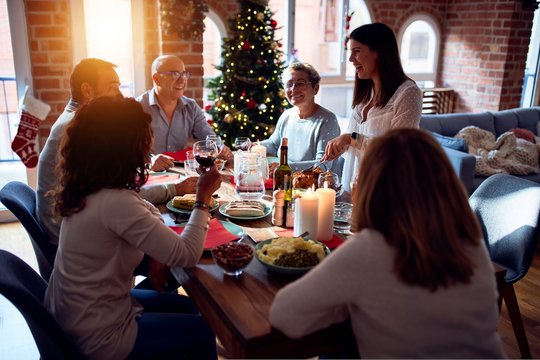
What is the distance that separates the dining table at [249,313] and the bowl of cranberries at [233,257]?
0.03m

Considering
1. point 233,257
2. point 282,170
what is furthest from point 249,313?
point 282,170

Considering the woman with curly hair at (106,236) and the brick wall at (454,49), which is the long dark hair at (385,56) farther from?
the brick wall at (454,49)

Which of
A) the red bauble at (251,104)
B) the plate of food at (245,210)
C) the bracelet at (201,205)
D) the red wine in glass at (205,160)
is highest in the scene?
the red bauble at (251,104)

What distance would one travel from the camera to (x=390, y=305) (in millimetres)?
975

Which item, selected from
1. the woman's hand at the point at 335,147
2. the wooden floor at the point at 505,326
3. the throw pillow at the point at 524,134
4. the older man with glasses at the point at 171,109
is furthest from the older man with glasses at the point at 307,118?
the throw pillow at the point at 524,134

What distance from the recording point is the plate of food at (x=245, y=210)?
1780 mm

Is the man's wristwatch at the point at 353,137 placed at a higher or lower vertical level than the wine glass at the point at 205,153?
higher

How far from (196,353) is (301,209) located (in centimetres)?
56

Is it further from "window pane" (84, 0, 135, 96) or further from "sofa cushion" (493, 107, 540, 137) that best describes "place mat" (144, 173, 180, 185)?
"sofa cushion" (493, 107, 540, 137)

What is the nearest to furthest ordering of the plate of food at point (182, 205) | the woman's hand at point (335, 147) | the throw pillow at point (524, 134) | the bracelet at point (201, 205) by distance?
the bracelet at point (201, 205) < the plate of food at point (182, 205) < the woman's hand at point (335, 147) < the throw pillow at point (524, 134)

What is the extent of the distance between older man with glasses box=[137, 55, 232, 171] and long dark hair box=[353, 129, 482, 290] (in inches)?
85.2

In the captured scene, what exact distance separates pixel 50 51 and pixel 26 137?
0.64 metres

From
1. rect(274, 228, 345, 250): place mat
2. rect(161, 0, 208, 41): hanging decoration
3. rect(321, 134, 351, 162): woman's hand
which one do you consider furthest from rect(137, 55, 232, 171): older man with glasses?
rect(274, 228, 345, 250): place mat

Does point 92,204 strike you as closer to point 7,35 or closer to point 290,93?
point 290,93
